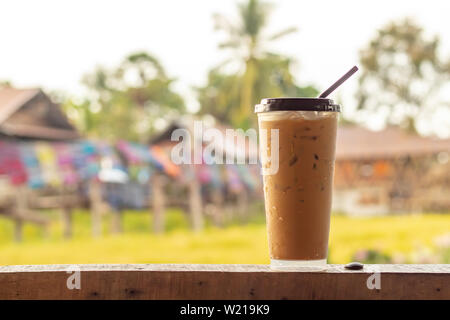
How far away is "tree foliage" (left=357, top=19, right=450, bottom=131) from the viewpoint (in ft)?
95.5

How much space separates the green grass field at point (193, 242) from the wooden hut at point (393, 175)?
8.13ft

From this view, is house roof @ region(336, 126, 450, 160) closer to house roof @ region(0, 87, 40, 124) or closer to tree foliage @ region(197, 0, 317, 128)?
tree foliage @ region(197, 0, 317, 128)

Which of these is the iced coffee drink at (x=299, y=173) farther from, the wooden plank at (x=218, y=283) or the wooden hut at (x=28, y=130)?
the wooden hut at (x=28, y=130)

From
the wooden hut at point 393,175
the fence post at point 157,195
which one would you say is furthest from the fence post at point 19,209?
the wooden hut at point 393,175

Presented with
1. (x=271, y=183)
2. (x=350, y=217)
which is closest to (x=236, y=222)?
(x=350, y=217)

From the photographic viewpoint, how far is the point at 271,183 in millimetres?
1376

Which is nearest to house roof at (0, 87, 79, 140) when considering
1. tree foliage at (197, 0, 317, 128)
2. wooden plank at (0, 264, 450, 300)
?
tree foliage at (197, 0, 317, 128)

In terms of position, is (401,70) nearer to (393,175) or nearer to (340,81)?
(393,175)

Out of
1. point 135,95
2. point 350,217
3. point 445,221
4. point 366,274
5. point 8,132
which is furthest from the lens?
point 135,95

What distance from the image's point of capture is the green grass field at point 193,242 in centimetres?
1645
